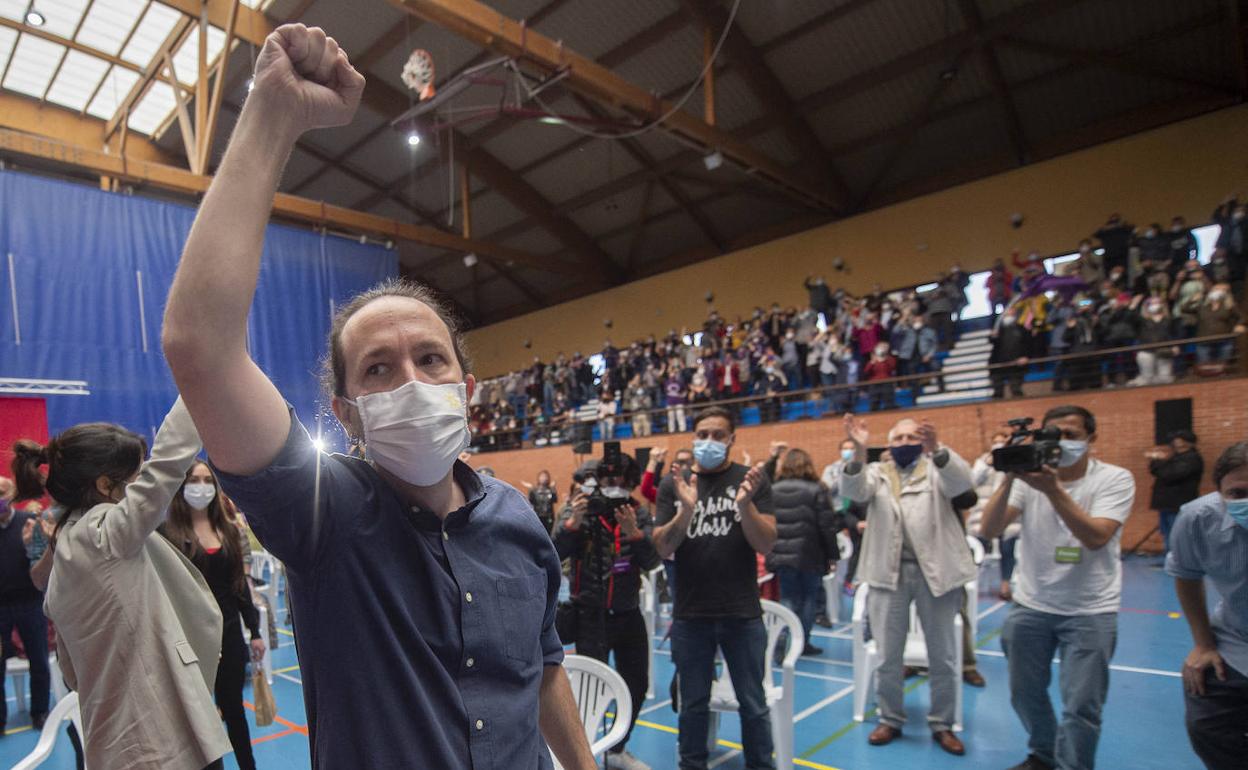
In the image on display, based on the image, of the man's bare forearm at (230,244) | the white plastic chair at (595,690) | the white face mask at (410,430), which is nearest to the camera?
the man's bare forearm at (230,244)

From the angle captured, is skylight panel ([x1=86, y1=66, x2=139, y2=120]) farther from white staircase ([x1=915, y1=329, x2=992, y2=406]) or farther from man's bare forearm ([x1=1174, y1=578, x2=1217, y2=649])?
man's bare forearm ([x1=1174, y1=578, x2=1217, y2=649])

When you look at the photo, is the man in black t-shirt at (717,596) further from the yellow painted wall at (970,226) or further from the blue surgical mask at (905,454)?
the yellow painted wall at (970,226)

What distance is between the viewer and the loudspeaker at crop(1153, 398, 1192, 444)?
886 cm

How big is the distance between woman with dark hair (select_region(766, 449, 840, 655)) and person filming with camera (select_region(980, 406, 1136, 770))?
207 centimetres

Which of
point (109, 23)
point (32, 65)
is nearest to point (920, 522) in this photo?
point (109, 23)

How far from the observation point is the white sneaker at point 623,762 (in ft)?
11.4

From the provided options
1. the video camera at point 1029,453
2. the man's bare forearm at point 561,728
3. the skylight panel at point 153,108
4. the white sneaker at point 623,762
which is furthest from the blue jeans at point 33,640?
the skylight panel at point 153,108

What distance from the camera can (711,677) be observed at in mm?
3320

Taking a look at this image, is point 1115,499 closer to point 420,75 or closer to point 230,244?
point 230,244

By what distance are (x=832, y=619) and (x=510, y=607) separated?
653 cm

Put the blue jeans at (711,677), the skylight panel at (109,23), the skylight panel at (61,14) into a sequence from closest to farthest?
1. the blue jeans at (711,677)
2. the skylight panel at (61,14)
3. the skylight panel at (109,23)

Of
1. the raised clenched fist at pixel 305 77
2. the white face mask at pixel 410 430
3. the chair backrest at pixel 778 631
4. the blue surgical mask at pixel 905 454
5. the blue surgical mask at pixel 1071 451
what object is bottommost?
the chair backrest at pixel 778 631

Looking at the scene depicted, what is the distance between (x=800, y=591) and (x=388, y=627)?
518 centimetres

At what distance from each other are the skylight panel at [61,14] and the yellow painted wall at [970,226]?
7.90 metres
